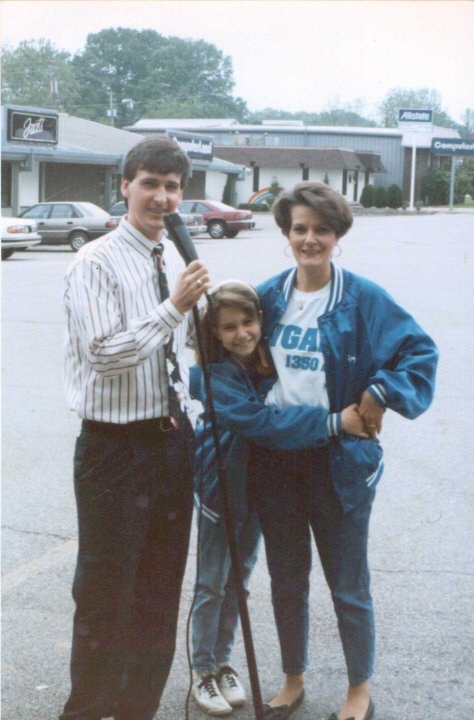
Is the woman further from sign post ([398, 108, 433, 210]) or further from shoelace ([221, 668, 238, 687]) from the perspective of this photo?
sign post ([398, 108, 433, 210])

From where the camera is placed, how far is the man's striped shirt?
2.71 m

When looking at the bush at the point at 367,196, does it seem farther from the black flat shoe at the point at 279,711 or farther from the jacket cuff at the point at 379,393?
the jacket cuff at the point at 379,393

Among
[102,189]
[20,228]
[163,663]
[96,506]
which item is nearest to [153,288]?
[96,506]

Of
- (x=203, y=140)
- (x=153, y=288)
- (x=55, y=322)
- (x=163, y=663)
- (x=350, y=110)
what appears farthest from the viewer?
(x=350, y=110)

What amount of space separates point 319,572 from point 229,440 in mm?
1855

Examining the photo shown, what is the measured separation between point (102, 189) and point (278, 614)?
4000 centimetres

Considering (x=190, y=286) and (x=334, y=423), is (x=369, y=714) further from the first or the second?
(x=190, y=286)

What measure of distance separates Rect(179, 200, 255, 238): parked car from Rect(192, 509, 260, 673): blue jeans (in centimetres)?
3148

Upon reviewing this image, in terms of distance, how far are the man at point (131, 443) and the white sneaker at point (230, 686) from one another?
0.43m

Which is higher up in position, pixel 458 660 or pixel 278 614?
pixel 278 614

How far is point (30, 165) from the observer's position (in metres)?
33.6

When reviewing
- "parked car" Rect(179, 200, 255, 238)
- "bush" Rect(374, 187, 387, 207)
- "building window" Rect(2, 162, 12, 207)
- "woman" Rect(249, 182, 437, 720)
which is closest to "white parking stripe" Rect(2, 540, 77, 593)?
"woman" Rect(249, 182, 437, 720)

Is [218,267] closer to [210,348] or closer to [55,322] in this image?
[55,322]

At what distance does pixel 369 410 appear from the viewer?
9.92ft
